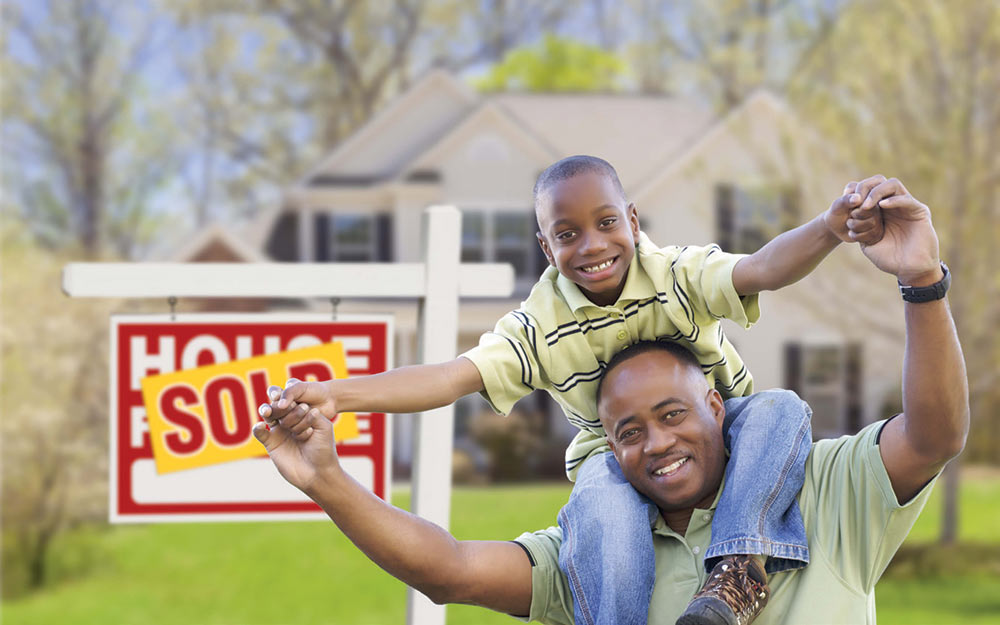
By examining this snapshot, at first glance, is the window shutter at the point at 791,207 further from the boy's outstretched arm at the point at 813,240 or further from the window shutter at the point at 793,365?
the boy's outstretched arm at the point at 813,240

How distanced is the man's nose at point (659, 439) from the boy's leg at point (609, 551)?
0.12 metres

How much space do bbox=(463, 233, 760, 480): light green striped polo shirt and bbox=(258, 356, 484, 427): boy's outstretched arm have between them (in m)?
0.06

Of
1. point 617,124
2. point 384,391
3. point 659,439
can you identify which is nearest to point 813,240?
point 659,439

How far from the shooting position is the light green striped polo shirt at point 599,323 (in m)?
2.54

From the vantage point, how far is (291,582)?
40.8ft

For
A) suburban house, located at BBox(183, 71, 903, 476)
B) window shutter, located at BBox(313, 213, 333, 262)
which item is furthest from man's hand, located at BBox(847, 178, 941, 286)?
window shutter, located at BBox(313, 213, 333, 262)

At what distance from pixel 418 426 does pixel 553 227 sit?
1.16 m

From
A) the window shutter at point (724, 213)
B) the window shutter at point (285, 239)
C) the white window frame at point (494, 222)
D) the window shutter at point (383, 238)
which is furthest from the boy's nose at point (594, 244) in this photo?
the window shutter at point (285, 239)

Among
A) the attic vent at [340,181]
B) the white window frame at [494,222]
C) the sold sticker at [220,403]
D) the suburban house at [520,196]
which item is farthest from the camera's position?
the attic vent at [340,181]

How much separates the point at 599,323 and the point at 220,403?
→ 158cm

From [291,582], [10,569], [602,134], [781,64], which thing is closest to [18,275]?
[10,569]

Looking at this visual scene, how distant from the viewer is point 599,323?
264 cm

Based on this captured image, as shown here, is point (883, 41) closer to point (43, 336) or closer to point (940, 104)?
point (940, 104)

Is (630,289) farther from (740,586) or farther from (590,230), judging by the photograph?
(740,586)
